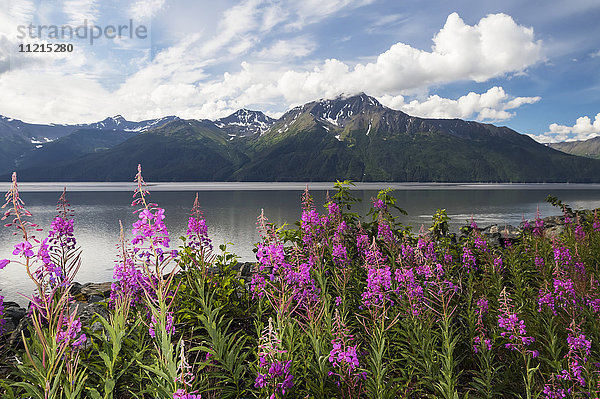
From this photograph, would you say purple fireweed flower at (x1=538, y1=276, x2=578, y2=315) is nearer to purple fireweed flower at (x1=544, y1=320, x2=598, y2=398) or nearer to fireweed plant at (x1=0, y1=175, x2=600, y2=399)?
fireweed plant at (x1=0, y1=175, x2=600, y2=399)

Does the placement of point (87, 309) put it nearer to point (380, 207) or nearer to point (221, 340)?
point (221, 340)

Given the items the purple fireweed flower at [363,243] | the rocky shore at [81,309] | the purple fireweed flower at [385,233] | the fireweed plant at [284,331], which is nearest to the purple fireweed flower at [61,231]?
the fireweed plant at [284,331]

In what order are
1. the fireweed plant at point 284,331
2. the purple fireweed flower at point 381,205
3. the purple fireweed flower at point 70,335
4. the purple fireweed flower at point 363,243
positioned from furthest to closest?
1. the purple fireweed flower at point 381,205
2. the purple fireweed flower at point 363,243
3. the fireweed plant at point 284,331
4. the purple fireweed flower at point 70,335

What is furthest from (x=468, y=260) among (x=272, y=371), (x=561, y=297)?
(x=272, y=371)

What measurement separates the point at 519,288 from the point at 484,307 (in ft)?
11.8

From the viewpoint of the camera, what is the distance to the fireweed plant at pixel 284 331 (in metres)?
3.39

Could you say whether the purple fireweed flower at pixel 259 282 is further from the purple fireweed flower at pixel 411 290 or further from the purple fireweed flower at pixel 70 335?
the purple fireweed flower at pixel 70 335

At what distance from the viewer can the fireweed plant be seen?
3391 mm

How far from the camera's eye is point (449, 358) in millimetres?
4855

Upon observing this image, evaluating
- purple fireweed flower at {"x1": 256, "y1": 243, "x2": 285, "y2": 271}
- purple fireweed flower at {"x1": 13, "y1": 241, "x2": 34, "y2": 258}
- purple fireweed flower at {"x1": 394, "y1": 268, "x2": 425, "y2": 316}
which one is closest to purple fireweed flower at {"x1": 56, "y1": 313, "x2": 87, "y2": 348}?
purple fireweed flower at {"x1": 13, "y1": 241, "x2": 34, "y2": 258}

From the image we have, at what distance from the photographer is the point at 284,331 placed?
4547 millimetres

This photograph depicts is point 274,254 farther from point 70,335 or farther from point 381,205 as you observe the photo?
point 381,205

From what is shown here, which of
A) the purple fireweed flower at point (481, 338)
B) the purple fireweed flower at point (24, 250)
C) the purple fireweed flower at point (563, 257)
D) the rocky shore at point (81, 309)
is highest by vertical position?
the purple fireweed flower at point (24, 250)

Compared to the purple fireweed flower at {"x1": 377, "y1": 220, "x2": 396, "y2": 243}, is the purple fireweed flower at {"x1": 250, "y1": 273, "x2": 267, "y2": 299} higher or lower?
the purple fireweed flower at {"x1": 377, "y1": 220, "x2": 396, "y2": 243}
